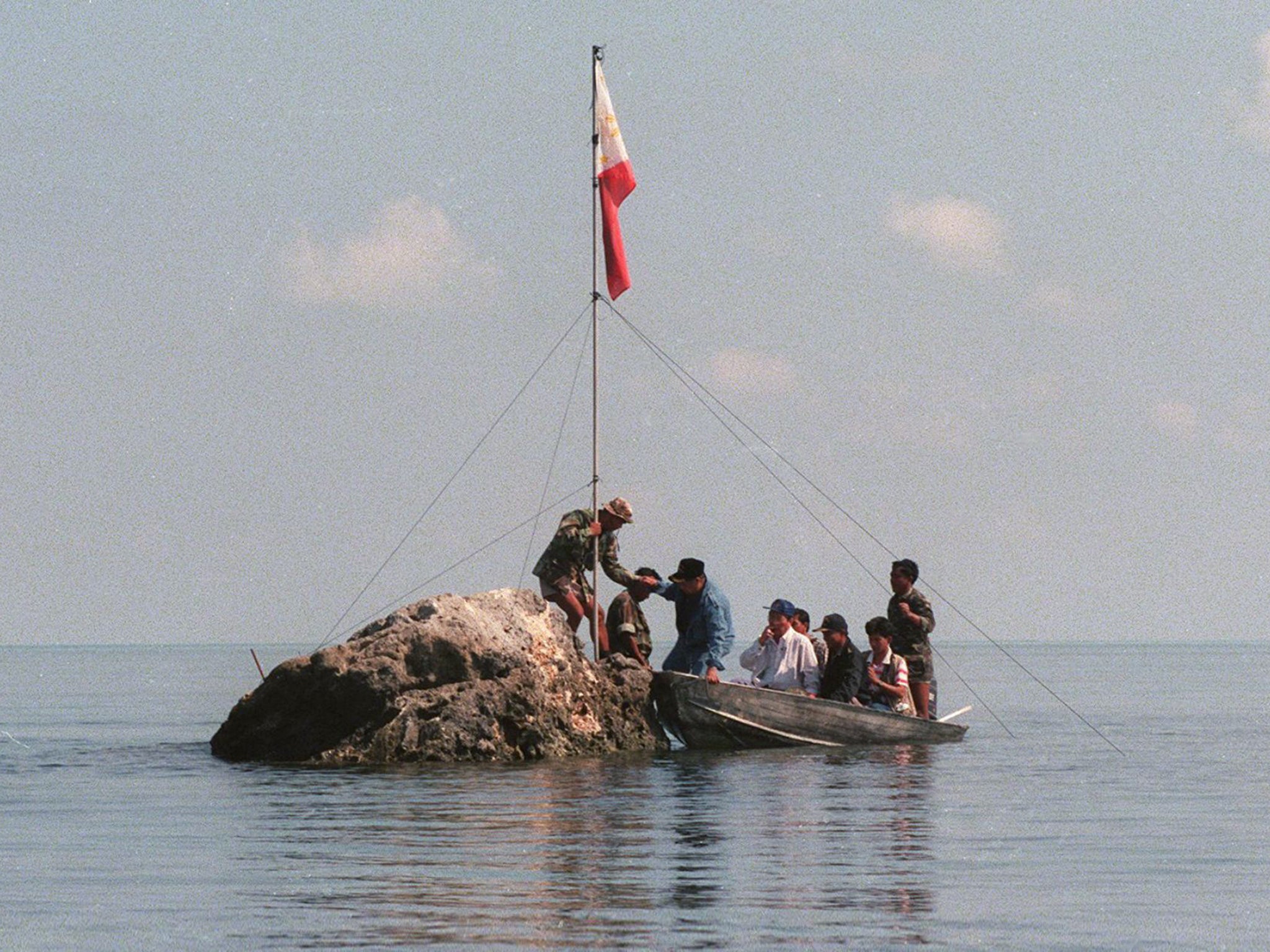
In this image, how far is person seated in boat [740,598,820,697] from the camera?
23578 mm

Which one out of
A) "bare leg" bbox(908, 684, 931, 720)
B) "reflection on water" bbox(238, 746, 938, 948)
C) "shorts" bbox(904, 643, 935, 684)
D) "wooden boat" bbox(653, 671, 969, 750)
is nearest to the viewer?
"reflection on water" bbox(238, 746, 938, 948)

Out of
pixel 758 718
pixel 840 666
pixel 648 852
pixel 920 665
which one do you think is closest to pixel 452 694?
pixel 758 718

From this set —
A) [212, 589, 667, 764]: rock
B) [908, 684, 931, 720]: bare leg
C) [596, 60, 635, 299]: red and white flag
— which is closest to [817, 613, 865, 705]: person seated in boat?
[908, 684, 931, 720]: bare leg

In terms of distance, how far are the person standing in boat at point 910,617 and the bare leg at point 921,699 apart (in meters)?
0.26

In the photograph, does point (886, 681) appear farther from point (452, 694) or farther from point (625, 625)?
point (452, 694)

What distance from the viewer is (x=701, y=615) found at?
23.1 meters

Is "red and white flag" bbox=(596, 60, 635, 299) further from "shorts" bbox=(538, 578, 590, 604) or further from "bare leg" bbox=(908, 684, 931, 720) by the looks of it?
"bare leg" bbox=(908, 684, 931, 720)

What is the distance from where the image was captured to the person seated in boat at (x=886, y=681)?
77.2ft

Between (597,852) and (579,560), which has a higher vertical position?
(579,560)

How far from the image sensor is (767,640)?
77.9ft

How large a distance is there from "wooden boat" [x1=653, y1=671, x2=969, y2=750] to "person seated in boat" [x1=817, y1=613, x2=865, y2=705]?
0.23 meters

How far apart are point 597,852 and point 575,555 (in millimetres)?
8937

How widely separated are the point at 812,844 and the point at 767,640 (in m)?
8.62

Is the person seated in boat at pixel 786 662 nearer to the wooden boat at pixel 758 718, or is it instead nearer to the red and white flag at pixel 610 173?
the wooden boat at pixel 758 718
